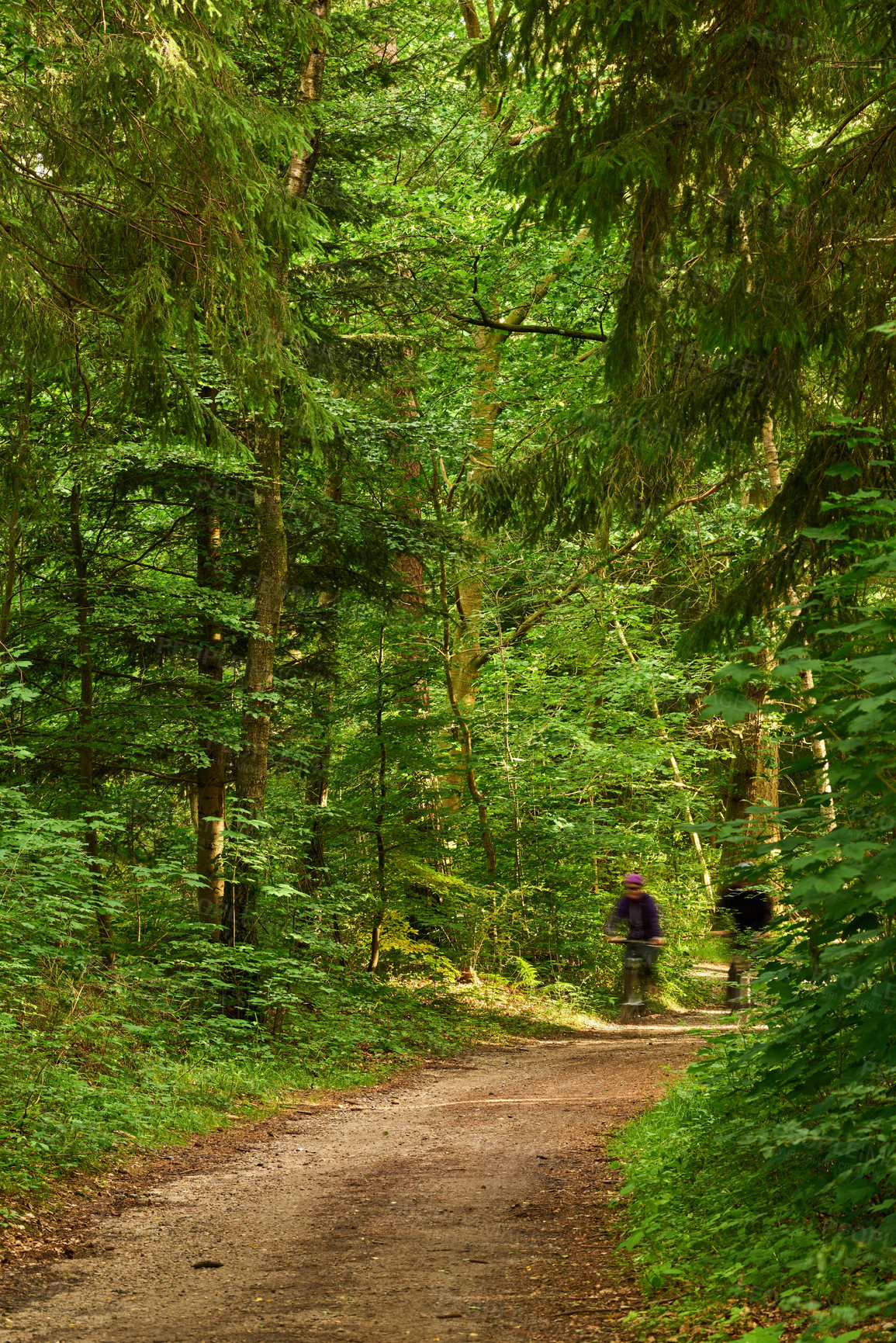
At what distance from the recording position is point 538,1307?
4281mm

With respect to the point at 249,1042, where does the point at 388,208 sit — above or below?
above

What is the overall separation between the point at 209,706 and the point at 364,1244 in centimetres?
807

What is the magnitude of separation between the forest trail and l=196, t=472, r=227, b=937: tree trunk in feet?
12.8

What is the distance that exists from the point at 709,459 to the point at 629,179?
2.13m

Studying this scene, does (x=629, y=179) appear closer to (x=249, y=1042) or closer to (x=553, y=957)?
(x=249, y=1042)

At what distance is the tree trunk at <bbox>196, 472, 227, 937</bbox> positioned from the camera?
496 inches

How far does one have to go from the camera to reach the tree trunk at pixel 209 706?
41.3 feet

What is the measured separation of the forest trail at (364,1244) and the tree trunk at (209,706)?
12.8 feet

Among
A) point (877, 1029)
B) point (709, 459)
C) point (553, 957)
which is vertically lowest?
point (553, 957)

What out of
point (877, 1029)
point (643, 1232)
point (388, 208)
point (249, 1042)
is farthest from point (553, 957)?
point (877, 1029)

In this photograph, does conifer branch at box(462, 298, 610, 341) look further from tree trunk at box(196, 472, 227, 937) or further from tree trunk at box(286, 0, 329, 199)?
tree trunk at box(196, 472, 227, 937)

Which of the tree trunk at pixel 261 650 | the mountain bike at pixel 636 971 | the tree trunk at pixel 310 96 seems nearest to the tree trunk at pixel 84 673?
the tree trunk at pixel 261 650

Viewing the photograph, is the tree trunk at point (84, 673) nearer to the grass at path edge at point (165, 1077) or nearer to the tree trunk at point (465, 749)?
the grass at path edge at point (165, 1077)

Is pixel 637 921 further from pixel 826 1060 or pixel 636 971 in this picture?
pixel 826 1060
